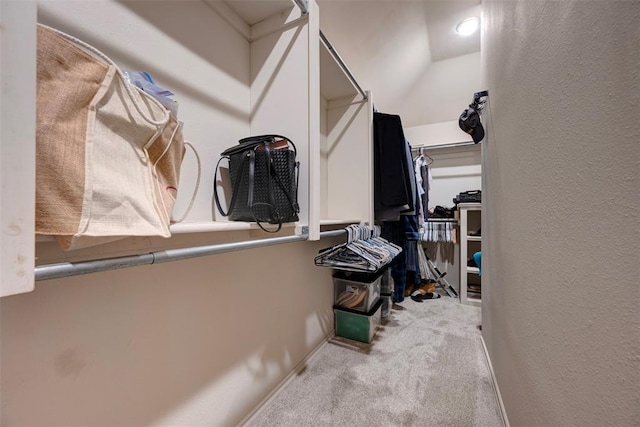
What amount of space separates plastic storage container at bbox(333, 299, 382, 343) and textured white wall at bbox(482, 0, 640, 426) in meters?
0.89

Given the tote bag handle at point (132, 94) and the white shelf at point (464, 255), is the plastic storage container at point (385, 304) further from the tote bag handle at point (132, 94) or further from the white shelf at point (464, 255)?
the tote bag handle at point (132, 94)

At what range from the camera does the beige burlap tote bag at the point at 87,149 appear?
42 cm

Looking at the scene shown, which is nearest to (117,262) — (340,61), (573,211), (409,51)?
(573,211)

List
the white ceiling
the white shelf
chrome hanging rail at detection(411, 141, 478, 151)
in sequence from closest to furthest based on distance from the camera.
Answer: the white ceiling → the white shelf → chrome hanging rail at detection(411, 141, 478, 151)

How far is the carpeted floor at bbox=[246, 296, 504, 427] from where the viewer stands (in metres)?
1.15

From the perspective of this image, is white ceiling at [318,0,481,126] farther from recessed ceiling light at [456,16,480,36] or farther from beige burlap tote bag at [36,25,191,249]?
beige burlap tote bag at [36,25,191,249]

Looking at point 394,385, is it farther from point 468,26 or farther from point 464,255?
point 468,26

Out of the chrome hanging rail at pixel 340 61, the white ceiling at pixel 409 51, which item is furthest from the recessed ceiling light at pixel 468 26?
the chrome hanging rail at pixel 340 61

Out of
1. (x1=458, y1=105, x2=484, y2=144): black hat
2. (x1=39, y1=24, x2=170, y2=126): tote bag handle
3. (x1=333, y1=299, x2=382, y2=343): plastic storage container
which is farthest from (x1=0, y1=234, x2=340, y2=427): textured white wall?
(x1=458, y1=105, x2=484, y2=144): black hat

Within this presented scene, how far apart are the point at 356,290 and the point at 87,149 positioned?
173cm

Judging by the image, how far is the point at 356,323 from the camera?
1.83 metres

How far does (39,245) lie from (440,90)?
11.5ft

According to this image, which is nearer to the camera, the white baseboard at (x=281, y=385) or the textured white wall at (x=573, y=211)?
the textured white wall at (x=573, y=211)

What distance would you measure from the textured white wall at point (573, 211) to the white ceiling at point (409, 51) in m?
0.99
